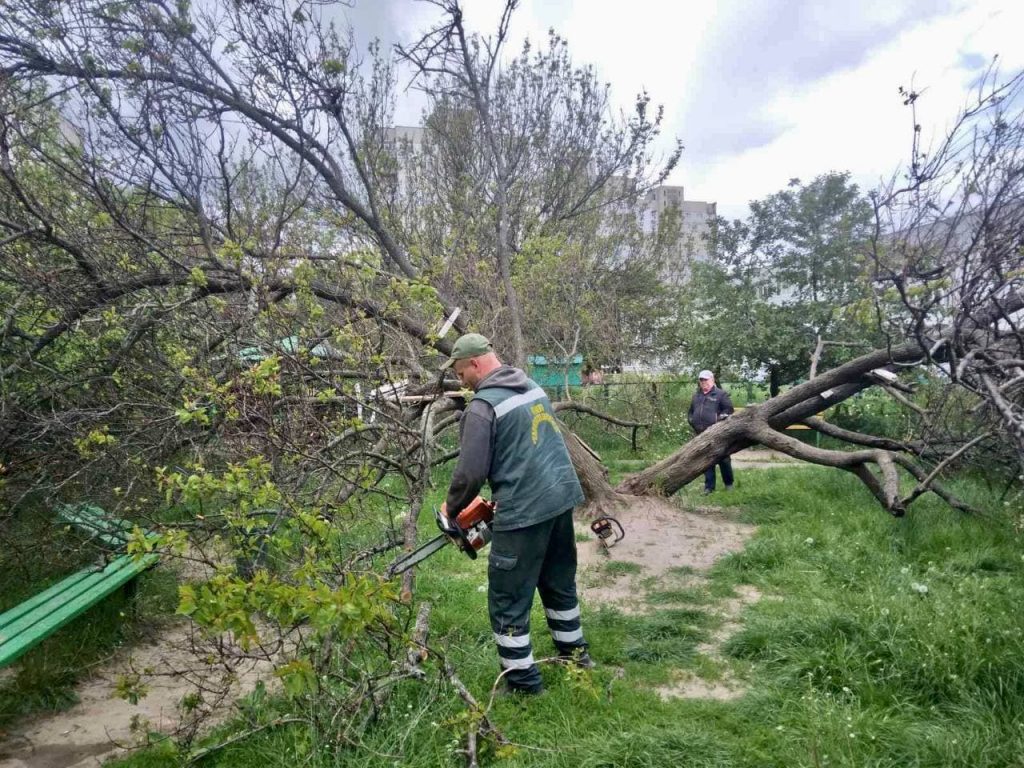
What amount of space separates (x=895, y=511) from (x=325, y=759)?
4.77 m

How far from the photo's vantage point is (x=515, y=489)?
9.91 feet

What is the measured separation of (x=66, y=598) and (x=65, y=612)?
26cm

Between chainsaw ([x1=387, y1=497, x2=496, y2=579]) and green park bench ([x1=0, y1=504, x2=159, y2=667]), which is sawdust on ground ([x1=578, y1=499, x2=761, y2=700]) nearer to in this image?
chainsaw ([x1=387, y1=497, x2=496, y2=579])

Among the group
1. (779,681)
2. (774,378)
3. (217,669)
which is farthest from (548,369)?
(217,669)

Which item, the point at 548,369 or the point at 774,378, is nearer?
the point at 548,369

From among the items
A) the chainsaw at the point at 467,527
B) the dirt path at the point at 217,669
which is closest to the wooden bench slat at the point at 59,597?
the dirt path at the point at 217,669

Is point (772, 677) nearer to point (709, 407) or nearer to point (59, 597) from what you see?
point (59, 597)

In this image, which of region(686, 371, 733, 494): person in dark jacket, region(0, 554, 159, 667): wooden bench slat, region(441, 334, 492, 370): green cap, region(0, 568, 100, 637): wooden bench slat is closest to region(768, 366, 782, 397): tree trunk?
region(686, 371, 733, 494): person in dark jacket

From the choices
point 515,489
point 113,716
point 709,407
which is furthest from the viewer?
point 709,407

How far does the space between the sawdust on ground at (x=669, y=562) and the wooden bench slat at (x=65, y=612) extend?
109 inches

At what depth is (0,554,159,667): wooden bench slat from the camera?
281 cm

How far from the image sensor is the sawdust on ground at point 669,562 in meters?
3.29

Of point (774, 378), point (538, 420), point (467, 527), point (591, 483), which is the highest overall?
point (538, 420)

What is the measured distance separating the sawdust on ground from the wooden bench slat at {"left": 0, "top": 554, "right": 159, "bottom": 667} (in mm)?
2770
